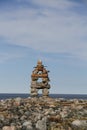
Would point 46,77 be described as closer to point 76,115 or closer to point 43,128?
point 76,115

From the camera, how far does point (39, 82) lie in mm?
56594

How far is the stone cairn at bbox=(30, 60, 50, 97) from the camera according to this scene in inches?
2183

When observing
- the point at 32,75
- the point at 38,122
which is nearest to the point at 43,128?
the point at 38,122

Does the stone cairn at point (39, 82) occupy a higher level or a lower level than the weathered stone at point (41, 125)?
higher

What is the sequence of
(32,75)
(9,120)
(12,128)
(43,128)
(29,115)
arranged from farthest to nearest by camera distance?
(32,75) → (29,115) → (9,120) → (43,128) → (12,128)

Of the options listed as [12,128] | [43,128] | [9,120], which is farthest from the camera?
[9,120]

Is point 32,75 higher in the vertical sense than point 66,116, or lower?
higher

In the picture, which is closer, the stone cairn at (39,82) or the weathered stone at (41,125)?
the weathered stone at (41,125)

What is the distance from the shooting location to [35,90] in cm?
5575

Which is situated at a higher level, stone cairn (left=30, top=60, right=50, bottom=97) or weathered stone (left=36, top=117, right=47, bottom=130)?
stone cairn (left=30, top=60, right=50, bottom=97)

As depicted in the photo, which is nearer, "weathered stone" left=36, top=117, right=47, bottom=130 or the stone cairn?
"weathered stone" left=36, top=117, right=47, bottom=130

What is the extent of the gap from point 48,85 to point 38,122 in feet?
135

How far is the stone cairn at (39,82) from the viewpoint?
55.5 metres

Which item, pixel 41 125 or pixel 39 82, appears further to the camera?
pixel 39 82
